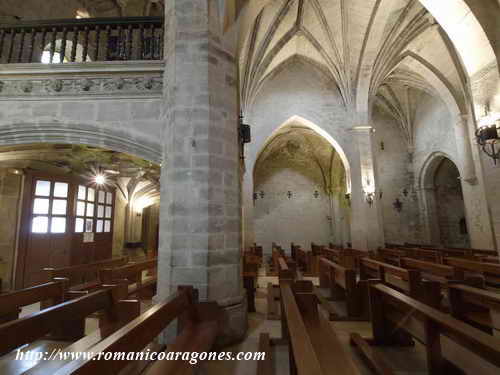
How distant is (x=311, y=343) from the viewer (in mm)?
1903

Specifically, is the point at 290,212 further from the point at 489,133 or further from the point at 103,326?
the point at 103,326

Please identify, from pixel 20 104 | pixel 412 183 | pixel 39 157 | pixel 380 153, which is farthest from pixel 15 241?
pixel 412 183

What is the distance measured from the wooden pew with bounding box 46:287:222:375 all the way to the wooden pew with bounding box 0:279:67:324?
5.49ft

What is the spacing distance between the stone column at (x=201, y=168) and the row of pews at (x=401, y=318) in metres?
0.79

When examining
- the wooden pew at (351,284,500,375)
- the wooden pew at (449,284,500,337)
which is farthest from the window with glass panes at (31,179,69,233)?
the wooden pew at (449,284,500,337)

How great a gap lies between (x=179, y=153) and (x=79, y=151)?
4317mm

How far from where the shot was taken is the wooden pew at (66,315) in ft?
5.82

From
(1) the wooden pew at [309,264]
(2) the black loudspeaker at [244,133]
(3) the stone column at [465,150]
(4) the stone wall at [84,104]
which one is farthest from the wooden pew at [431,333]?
(3) the stone column at [465,150]

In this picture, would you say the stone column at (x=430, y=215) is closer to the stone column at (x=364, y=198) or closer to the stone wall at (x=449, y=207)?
the stone wall at (x=449, y=207)

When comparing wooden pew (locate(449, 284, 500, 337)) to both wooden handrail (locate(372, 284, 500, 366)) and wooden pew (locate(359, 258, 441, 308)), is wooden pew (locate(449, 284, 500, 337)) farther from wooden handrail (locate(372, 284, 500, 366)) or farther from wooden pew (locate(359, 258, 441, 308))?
wooden handrail (locate(372, 284, 500, 366))

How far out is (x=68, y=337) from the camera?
3.83 metres

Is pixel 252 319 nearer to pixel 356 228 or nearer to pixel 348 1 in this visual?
pixel 356 228

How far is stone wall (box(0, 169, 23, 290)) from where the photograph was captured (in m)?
6.44

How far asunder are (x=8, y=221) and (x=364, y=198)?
10573 millimetres
